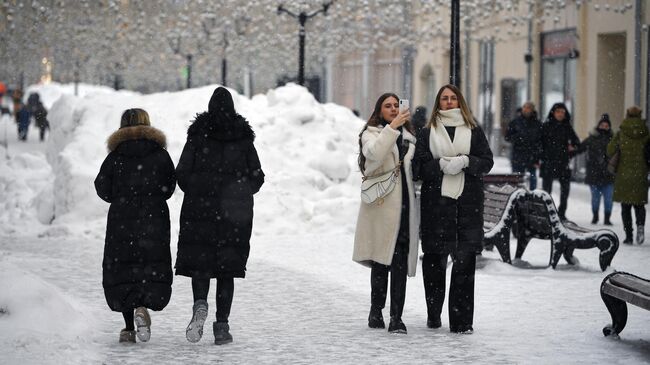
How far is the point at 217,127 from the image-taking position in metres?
8.99

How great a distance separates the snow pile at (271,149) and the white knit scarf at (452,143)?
8.24m

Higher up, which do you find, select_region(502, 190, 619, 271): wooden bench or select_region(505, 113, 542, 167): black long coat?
select_region(505, 113, 542, 167): black long coat

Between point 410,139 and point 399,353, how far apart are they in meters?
1.75

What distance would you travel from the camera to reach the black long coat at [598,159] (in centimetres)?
1905

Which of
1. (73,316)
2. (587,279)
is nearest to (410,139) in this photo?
(73,316)

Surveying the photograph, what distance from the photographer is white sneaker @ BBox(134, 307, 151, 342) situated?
8.84 metres

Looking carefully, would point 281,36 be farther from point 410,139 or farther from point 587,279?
point 410,139

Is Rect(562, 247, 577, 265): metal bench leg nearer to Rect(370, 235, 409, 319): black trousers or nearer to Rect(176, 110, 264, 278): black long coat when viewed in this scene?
Rect(370, 235, 409, 319): black trousers

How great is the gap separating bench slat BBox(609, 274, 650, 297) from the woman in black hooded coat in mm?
2510

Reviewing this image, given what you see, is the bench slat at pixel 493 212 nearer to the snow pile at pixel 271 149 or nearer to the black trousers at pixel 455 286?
the snow pile at pixel 271 149

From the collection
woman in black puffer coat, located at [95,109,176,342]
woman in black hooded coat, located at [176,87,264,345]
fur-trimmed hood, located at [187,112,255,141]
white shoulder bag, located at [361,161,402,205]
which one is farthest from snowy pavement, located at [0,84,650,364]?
fur-trimmed hood, located at [187,112,255,141]

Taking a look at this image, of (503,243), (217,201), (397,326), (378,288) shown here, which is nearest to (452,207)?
(378,288)

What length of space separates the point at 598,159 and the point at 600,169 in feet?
0.70

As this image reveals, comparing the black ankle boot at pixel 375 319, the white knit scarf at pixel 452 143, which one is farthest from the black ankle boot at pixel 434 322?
the white knit scarf at pixel 452 143
